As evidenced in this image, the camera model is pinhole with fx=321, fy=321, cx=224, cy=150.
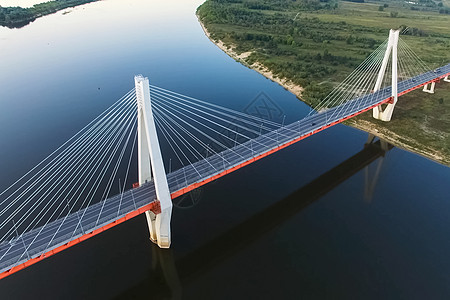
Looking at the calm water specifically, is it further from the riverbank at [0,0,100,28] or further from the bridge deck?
the riverbank at [0,0,100,28]

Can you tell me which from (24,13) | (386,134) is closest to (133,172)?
(386,134)

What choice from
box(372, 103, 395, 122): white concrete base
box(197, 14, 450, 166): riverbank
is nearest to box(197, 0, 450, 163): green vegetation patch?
box(197, 14, 450, 166): riverbank

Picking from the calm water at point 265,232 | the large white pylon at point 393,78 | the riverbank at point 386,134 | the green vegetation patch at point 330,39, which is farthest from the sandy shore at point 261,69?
the large white pylon at point 393,78

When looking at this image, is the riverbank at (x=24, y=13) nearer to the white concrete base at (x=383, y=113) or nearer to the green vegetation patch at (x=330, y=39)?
the green vegetation patch at (x=330, y=39)

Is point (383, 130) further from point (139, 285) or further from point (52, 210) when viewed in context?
point (52, 210)

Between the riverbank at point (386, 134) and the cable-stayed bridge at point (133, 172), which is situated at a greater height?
the cable-stayed bridge at point (133, 172)

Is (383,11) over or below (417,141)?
over

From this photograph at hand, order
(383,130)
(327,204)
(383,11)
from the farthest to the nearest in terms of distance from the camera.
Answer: (383,11), (383,130), (327,204)

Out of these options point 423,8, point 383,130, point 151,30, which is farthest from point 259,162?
point 423,8

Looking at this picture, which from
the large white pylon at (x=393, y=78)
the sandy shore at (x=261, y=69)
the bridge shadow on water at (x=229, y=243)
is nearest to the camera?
the bridge shadow on water at (x=229, y=243)
